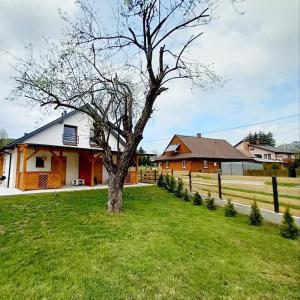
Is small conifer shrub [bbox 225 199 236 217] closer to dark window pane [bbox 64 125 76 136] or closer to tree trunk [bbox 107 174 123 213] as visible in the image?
tree trunk [bbox 107 174 123 213]

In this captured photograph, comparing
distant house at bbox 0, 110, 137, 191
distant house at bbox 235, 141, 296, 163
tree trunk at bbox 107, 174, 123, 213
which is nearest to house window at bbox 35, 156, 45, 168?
distant house at bbox 0, 110, 137, 191

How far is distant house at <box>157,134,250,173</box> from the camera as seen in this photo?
96.6 ft

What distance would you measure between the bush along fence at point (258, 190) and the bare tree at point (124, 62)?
146 inches

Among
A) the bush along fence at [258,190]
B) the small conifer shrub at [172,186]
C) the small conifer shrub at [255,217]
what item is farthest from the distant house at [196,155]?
the small conifer shrub at [255,217]

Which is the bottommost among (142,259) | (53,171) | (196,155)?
(142,259)

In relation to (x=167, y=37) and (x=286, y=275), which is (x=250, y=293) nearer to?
(x=286, y=275)

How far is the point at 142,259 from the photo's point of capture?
4145 mm

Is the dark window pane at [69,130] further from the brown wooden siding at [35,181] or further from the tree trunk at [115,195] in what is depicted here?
the tree trunk at [115,195]

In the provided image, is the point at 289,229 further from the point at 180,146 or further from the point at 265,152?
the point at 265,152

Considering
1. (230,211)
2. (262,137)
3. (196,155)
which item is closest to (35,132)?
(230,211)

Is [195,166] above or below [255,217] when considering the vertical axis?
above

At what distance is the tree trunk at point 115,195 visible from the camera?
25.8ft

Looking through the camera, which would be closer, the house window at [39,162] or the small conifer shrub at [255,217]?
the small conifer shrub at [255,217]

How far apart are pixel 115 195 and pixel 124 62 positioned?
5004mm
